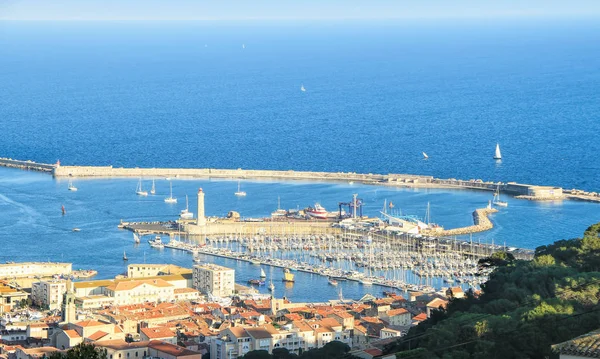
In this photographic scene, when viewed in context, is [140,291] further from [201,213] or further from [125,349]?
[201,213]

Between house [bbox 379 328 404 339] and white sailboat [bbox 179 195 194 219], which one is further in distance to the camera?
white sailboat [bbox 179 195 194 219]

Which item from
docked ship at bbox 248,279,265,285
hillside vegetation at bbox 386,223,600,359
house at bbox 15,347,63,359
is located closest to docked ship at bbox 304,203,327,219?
docked ship at bbox 248,279,265,285

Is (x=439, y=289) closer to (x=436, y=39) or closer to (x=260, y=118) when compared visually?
(x=260, y=118)

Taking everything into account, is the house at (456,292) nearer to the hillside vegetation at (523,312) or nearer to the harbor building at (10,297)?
the hillside vegetation at (523,312)

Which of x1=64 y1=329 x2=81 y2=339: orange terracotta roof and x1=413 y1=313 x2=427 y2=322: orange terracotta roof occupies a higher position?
x1=413 y1=313 x2=427 y2=322: orange terracotta roof

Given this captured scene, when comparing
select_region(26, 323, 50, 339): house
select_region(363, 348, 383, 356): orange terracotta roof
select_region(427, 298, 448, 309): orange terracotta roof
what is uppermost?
select_region(363, 348, 383, 356): orange terracotta roof

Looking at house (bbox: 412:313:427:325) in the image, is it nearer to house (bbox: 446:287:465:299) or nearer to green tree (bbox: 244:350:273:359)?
house (bbox: 446:287:465:299)

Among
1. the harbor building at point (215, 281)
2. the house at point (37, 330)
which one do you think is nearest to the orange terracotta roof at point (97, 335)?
the house at point (37, 330)
